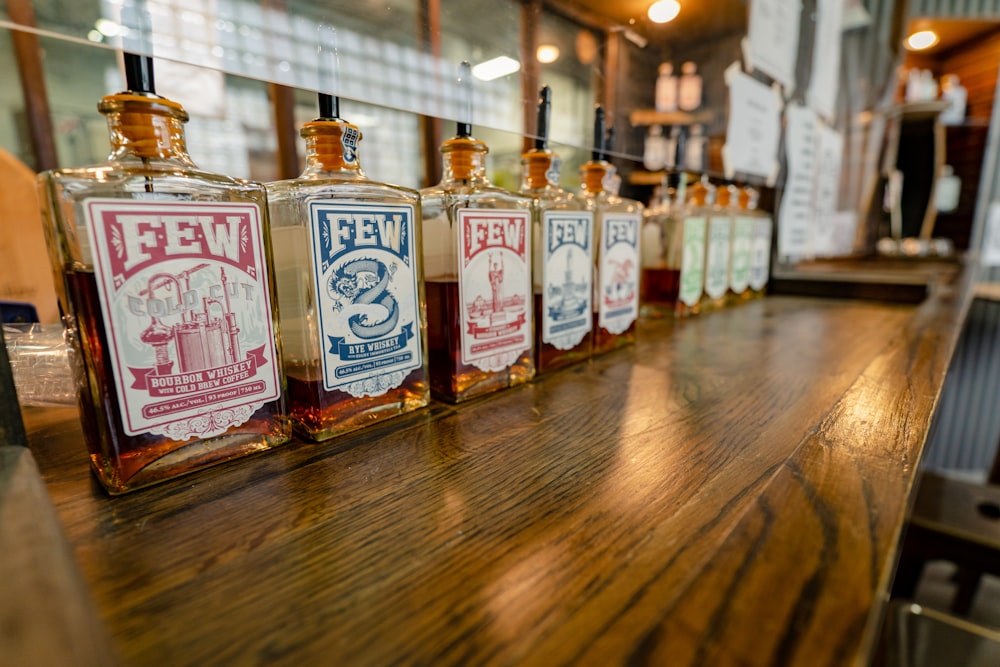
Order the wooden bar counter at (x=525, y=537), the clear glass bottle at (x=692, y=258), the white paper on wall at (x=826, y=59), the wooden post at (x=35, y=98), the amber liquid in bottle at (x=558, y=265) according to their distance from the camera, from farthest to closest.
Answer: the white paper on wall at (x=826, y=59) → the wooden post at (x=35, y=98) → the clear glass bottle at (x=692, y=258) → the amber liquid in bottle at (x=558, y=265) → the wooden bar counter at (x=525, y=537)

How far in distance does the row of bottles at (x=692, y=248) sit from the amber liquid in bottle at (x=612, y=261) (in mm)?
268

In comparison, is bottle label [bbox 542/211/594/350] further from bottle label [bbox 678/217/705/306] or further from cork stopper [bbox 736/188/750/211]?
cork stopper [bbox 736/188/750/211]

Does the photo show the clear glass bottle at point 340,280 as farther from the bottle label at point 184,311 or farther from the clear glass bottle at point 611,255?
the clear glass bottle at point 611,255

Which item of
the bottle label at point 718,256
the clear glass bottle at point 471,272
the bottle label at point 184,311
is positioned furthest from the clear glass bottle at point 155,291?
the bottle label at point 718,256

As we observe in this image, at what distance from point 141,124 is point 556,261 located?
47 cm

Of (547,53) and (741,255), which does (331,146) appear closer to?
(547,53)

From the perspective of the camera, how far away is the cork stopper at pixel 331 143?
472 millimetres

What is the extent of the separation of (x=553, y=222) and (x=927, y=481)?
1.27 meters

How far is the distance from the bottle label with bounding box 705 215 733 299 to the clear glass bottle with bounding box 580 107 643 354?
41 cm

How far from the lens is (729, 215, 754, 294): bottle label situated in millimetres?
1298

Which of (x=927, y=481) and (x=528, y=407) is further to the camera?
(x=927, y=481)

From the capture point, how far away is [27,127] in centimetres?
166

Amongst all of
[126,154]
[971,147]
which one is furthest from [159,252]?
[971,147]

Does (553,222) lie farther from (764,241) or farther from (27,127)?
(27,127)
